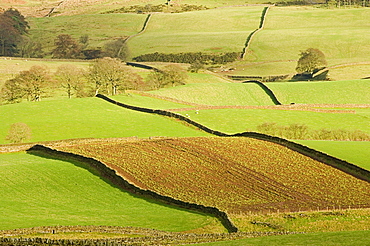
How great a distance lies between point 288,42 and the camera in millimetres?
172125

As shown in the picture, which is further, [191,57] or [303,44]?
[191,57]

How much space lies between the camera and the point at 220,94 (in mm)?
106938

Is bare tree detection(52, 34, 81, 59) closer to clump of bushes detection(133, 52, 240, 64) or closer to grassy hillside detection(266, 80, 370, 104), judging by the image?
clump of bushes detection(133, 52, 240, 64)

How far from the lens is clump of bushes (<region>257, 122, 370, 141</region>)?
71088 mm

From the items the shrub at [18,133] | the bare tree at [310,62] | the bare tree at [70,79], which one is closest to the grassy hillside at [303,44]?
the bare tree at [310,62]

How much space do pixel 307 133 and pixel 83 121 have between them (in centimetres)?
2721

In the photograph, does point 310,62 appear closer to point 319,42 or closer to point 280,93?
point 319,42

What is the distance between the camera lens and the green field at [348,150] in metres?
48.7

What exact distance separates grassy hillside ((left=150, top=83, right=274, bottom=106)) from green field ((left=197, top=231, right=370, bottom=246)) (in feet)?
233

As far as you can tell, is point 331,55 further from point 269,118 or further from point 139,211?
point 139,211

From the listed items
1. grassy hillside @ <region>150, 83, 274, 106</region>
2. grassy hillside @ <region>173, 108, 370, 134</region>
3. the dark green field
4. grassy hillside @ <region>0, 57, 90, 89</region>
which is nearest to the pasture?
grassy hillside @ <region>150, 83, 274, 106</region>

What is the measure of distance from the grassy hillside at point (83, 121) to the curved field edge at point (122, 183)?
14.1 meters

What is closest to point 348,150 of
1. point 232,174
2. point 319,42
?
point 232,174

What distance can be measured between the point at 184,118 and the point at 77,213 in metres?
41.8
